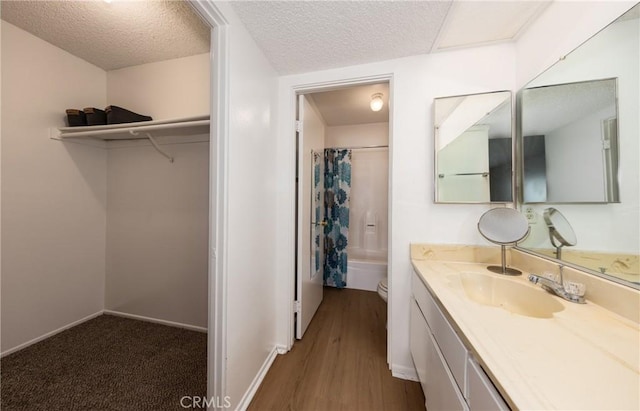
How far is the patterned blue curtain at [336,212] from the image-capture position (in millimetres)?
2834

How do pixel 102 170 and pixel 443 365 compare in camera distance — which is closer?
pixel 443 365

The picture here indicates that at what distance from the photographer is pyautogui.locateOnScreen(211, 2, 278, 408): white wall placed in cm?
106

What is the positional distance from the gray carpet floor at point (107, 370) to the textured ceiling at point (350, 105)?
2.38 m

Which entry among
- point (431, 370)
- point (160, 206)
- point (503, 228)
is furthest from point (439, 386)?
point (160, 206)

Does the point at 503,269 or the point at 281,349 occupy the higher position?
the point at 503,269

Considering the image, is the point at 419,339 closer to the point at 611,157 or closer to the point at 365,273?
the point at 611,157

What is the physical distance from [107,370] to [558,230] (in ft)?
9.06

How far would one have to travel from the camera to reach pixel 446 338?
0.78 meters

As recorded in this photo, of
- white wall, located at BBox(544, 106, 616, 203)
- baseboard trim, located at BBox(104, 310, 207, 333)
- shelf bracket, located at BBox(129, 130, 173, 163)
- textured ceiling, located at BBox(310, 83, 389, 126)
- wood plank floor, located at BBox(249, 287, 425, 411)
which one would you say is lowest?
wood plank floor, located at BBox(249, 287, 425, 411)

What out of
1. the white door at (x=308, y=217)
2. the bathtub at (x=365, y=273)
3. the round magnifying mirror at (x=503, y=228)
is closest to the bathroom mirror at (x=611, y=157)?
the round magnifying mirror at (x=503, y=228)

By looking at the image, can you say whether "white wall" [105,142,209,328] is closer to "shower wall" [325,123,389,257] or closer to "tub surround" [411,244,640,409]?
"tub surround" [411,244,640,409]

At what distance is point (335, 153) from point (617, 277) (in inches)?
102

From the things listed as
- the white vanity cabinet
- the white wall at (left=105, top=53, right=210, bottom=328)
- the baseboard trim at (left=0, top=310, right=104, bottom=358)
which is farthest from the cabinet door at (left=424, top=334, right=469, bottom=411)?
the baseboard trim at (left=0, top=310, right=104, bottom=358)

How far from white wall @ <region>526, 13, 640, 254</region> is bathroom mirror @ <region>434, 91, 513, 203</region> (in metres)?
0.36
